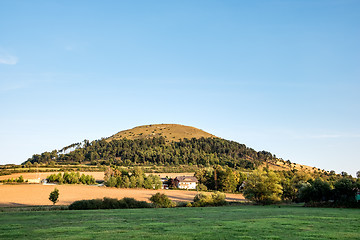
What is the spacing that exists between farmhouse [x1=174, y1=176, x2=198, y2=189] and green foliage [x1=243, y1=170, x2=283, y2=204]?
2966 inches

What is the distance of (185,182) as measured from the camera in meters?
159

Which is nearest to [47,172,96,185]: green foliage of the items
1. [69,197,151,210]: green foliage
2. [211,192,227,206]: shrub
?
[211,192,227,206]: shrub

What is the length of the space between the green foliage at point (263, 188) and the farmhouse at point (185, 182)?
247 ft

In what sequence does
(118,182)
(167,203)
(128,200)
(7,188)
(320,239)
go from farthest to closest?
(118,182)
(7,188)
(167,203)
(128,200)
(320,239)

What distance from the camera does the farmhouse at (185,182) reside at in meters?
158

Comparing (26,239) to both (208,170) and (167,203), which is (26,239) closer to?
A: (167,203)

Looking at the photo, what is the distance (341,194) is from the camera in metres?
71.1

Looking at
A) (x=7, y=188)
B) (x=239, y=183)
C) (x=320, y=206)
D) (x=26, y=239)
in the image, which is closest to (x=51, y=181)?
(x=7, y=188)

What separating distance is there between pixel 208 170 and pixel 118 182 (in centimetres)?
4336

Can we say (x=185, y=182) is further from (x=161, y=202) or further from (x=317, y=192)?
(x=161, y=202)

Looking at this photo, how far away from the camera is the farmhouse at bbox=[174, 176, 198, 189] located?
158125 millimetres

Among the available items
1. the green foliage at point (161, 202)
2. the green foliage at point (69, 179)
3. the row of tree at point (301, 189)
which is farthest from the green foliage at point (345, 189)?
the green foliage at point (69, 179)

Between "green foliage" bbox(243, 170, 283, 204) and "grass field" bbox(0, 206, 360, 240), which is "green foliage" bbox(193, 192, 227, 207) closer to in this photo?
"green foliage" bbox(243, 170, 283, 204)

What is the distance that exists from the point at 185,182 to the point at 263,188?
80451 millimetres
